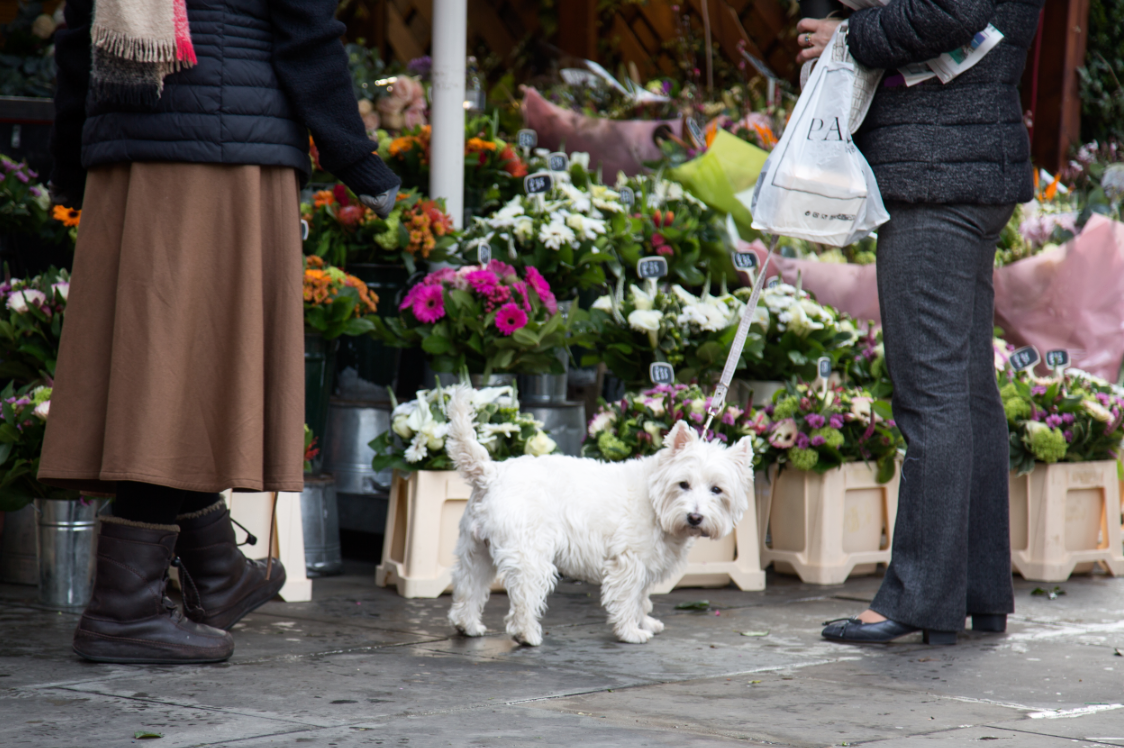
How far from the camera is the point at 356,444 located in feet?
13.0

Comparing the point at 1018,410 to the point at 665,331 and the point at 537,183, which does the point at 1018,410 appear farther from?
the point at 537,183

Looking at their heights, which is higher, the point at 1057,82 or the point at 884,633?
the point at 1057,82

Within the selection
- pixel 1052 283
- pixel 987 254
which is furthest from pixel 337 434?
pixel 1052 283

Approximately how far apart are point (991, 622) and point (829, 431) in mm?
779

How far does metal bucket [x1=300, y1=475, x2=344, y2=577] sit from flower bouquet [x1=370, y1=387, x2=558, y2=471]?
0.24 meters

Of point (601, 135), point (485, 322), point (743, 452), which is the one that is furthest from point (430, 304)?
point (601, 135)

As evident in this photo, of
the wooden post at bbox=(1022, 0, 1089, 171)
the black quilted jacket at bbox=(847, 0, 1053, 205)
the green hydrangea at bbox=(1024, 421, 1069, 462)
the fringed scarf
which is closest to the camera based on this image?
the fringed scarf

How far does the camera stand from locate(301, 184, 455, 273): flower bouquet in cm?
395

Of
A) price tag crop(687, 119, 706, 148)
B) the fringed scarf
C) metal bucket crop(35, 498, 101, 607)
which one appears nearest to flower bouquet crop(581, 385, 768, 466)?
metal bucket crop(35, 498, 101, 607)

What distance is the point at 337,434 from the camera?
398 cm

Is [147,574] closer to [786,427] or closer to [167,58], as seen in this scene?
[167,58]

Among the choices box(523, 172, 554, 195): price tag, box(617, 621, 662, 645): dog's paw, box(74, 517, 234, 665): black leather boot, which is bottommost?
box(617, 621, 662, 645): dog's paw

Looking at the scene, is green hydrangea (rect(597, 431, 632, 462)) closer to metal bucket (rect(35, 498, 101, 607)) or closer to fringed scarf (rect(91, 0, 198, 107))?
metal bucket (rect(35, 498, 101, 607))

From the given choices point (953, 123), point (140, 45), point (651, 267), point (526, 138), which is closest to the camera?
point (140, 45)
